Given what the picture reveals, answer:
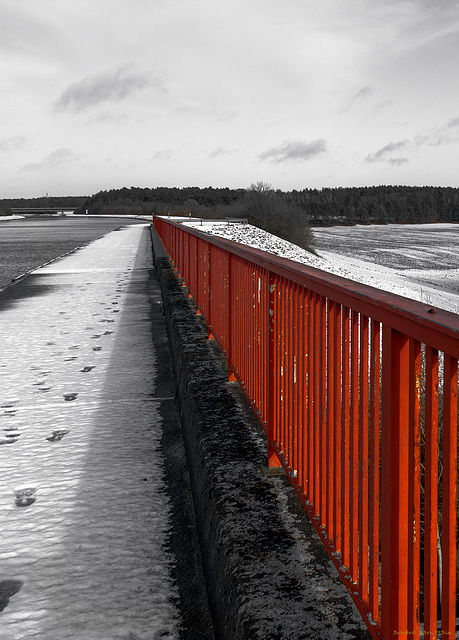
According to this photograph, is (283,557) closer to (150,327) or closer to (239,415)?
(239,415)

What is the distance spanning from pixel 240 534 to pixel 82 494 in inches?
54.1

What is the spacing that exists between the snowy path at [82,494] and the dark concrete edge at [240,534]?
0.87 feet

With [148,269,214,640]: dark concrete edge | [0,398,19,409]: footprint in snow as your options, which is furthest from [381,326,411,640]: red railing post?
[0,398,19,409]: footprint in snow

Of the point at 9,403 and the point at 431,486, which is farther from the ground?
the point at 431,486

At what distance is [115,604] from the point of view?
2.76 m

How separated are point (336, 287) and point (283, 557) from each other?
104 centimetres

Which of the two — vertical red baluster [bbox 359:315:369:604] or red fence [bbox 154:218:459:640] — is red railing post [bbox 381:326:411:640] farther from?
vertical red baluster [bbox 359:315:369:604]

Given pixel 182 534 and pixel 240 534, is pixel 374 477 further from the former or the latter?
pixel 182 534

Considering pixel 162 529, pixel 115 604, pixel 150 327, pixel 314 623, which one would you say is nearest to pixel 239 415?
pixel 162 529

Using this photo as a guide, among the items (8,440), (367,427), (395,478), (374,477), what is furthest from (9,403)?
(395,478)

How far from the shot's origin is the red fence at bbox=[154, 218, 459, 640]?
5.02 ft

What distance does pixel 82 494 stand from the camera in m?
3.80

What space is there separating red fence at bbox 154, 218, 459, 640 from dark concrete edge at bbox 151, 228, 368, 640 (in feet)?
0.48

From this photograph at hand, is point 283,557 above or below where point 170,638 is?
above
